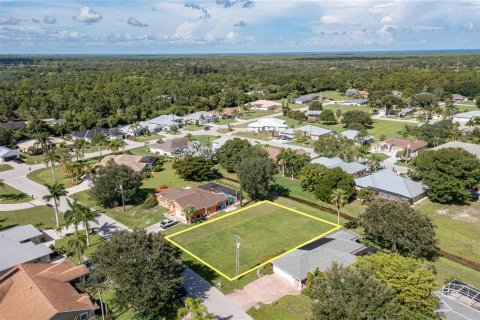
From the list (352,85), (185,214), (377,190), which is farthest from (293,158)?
(352,85)

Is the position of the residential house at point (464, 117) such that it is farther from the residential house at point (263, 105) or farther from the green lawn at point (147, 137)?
the green lawn at point (147, 137)

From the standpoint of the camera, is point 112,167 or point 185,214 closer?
point 185,214

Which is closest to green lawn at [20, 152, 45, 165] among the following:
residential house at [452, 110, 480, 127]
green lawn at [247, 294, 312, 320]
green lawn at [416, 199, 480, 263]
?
green lawn at [247, 294, 312, 320]

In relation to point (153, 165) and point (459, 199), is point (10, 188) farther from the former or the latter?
point (459, 199)

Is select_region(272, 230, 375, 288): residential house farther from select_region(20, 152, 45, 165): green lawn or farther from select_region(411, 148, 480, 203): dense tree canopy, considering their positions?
select_region(20, 152, 45, 165): green lawn

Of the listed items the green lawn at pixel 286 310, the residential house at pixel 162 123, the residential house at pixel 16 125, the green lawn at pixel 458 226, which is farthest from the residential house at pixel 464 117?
the residential house at pixel 16 125

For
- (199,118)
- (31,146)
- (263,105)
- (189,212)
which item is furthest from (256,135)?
(31,146)

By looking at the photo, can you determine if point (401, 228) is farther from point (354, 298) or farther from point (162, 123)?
point (162, 123)
